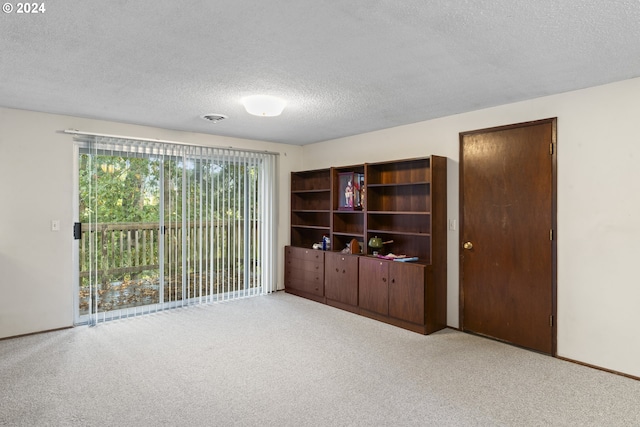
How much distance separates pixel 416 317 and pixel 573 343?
1.37m

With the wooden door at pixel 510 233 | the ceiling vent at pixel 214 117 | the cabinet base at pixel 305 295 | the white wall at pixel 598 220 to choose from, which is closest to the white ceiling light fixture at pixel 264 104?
the ceiling vent at pixel 214 117

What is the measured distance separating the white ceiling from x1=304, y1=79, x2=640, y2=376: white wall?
0.66 feet

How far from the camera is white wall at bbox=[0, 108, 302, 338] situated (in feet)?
12.6

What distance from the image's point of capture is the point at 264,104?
3443mm

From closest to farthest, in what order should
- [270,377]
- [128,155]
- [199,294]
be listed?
[270,377]
[128,155]
[199,294]

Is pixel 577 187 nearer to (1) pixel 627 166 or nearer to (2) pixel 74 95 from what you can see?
(1) pixel 627 166

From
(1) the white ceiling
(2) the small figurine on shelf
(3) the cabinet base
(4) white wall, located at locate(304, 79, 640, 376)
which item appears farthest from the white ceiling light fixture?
(3) the cabinet base

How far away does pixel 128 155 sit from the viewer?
4.56 metres

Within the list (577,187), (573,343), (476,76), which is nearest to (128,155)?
(476,76)

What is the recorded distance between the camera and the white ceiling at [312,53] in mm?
1960

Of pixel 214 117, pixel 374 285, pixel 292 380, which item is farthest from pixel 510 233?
pixel 214 117

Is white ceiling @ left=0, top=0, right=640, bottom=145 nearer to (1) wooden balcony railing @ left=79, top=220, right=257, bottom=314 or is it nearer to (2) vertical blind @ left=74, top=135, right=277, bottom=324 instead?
(2) vertical blind @ left=74, top=135, right=277, bottom=324

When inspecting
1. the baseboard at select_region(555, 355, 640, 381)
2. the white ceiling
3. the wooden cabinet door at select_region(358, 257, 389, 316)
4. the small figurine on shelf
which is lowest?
the baseboard at select_region(555, 355, 640, 381)

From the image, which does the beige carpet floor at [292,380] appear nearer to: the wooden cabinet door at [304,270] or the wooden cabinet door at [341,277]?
the wooden cabinet door at [341,277]
